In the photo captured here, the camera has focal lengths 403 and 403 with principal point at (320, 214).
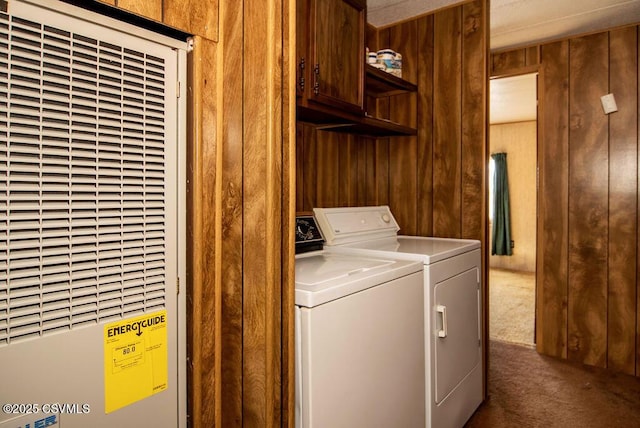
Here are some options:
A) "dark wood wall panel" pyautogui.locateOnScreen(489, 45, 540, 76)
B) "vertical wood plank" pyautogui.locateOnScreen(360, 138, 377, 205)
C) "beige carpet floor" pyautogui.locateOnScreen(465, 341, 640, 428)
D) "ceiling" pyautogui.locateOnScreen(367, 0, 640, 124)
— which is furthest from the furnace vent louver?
"dark wood wall panel" pyautogui.locateOnScreen(489, 45, 540, 76)

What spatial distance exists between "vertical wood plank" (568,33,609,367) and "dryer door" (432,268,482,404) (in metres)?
1.25

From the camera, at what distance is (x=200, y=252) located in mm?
1077

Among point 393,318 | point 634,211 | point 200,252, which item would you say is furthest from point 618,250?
point 200,252

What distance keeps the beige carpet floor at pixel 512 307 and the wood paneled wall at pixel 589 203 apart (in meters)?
0.48

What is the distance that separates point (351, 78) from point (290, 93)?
2.91 feet

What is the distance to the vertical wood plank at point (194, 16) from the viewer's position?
0.99 m

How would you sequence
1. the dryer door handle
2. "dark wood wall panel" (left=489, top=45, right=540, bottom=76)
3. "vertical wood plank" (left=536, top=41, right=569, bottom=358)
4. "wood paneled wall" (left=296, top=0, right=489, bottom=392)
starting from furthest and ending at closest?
1. "dark wood wall panel" (left=489, top=45, right=540, bottom=76)
2. "vertical wood plank" (left=536, top=41, right=569, bottom=358)
3. "wood paneled wall" (left=296, top=0, right=489, bottom=392)
4. the dryer door handle

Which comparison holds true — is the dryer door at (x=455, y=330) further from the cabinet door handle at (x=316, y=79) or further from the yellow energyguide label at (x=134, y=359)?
the yellow energyguide label at (x=134, y=359)

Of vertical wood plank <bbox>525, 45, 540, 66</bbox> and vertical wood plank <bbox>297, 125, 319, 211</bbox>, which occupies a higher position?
vertical wood plank <bbox>525, 45, 540, 66</bbox>

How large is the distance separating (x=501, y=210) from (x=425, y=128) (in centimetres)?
514

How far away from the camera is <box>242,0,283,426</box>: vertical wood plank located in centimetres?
107

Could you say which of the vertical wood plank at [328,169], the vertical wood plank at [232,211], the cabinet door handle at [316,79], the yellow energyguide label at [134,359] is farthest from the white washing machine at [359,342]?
the cabinet door handle at [316,79]

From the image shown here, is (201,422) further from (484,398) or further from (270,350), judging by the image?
(484,398)

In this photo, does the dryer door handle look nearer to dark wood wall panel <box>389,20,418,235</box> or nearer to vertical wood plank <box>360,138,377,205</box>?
dark wood wall panel <box>389,20,418,235</box>
